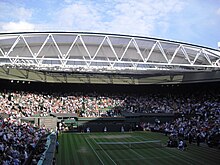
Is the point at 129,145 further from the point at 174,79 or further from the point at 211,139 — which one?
the point at 174,79

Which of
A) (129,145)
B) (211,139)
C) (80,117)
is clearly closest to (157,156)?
(129,145)

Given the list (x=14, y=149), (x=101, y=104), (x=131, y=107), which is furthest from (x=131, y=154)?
(x=101, y=104)

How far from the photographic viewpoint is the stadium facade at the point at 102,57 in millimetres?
34875

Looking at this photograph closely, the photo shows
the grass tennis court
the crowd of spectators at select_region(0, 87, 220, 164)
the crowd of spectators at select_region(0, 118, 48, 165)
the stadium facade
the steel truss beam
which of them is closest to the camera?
the crowd of spectators at select_region(0, 118, 48, 165)

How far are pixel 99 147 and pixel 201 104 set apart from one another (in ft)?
76.3

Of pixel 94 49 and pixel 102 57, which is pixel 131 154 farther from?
pixel 102 57

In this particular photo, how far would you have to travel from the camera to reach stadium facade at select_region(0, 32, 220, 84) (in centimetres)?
3488

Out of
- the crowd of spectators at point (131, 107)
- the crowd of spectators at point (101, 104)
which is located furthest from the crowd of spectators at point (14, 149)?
the crowd of spectators at point (101, 104)

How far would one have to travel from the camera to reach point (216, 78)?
38.2 meters

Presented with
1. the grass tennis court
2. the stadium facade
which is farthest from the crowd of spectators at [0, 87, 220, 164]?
the grass tennis court

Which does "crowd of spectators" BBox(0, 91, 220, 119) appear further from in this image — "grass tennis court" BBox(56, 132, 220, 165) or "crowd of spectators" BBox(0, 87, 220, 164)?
"grass tennis court" BBox(56, 132, 220, 165)

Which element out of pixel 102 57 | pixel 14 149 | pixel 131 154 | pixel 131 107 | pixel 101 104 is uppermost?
pixel 102 57

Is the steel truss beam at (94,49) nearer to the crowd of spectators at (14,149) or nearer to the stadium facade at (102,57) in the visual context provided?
the stadium facade at (102,57)

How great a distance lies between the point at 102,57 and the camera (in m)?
45.9
